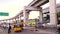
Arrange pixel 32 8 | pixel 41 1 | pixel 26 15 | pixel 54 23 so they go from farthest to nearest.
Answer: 1. pixel 26 15
2. pixel 32 8
3. pixel 41 1
4. pixel 54 23

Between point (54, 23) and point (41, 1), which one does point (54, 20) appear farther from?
point (41, 1)

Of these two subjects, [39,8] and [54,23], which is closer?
[54,23]

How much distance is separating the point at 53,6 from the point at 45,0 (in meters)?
9.57

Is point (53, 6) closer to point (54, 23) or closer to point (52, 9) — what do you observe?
point (52, 9)

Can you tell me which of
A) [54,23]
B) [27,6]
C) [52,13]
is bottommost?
[54,23]

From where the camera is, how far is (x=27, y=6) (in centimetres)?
5938

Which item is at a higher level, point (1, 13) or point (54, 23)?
point (1, 13)

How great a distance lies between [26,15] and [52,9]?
29859 mm

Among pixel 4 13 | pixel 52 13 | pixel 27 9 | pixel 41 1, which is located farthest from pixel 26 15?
pixel 52 13

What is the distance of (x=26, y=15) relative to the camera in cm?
6359

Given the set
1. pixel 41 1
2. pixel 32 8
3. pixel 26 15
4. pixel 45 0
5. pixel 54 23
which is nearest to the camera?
pixel 54 23

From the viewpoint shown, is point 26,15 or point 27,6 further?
point 26,15

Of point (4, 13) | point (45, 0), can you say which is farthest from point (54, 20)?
point (4, 13)

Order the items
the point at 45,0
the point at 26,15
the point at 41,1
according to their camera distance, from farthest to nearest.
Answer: the point at 26,15
the point at 41,1
the point at 45,0
